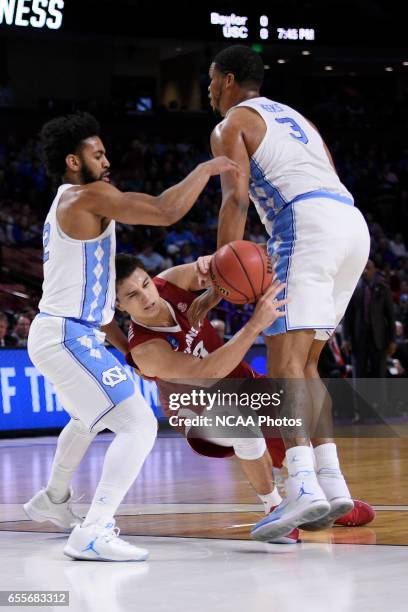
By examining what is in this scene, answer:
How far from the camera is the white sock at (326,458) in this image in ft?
14.1

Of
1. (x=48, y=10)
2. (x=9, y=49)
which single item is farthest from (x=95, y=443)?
(x=9, y=49)

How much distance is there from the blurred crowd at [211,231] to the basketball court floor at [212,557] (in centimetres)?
409

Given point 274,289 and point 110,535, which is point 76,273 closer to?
point 274,289

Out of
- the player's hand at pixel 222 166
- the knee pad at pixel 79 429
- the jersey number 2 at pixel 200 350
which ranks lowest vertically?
the knee pad at pixel 79 429

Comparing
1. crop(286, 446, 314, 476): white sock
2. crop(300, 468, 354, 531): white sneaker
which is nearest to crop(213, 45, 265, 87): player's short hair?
crop(286, 446, 314, 476): white sock

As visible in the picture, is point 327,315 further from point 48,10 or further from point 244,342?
point 48,10

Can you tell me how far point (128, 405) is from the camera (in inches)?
157

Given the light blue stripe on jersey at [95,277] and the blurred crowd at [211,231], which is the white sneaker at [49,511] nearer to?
the light blue stripe on jersey at [95,277]

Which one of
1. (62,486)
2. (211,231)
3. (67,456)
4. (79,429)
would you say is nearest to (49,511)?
(62,486)

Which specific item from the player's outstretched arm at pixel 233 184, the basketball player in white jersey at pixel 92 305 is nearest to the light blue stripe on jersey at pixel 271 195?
the player's outstretched arm at pixel 233 184

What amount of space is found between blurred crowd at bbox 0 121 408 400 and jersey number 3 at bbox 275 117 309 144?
5.61m

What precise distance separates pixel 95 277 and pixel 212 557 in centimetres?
111

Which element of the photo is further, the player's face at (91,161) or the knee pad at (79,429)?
the knee pad at (79,429)

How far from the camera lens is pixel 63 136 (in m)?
4.17
